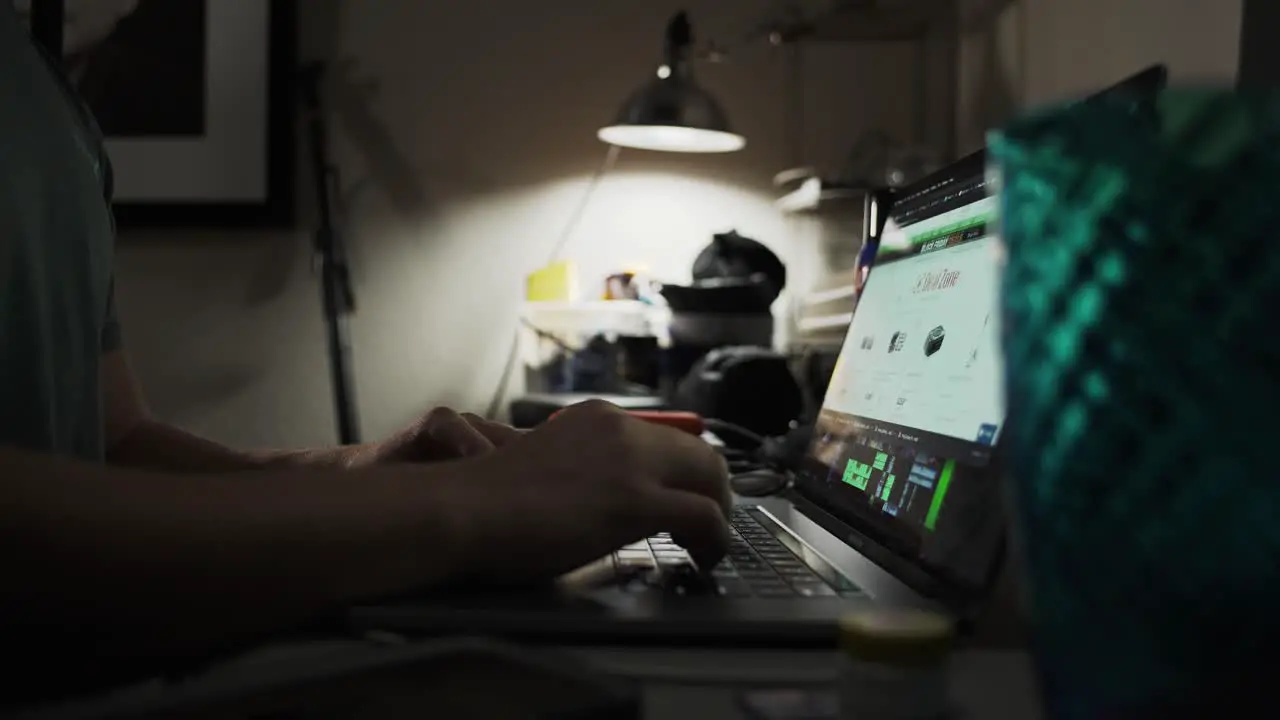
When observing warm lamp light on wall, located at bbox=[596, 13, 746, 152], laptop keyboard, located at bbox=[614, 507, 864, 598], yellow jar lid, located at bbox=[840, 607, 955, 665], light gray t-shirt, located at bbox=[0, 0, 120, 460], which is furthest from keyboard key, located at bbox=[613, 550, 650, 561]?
warm lamp light on wall, located at bbox=[596, 13, 746, 152]

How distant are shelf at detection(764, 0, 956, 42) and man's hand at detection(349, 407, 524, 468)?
1.67m

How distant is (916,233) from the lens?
0.77m

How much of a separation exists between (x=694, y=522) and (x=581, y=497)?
6 cm

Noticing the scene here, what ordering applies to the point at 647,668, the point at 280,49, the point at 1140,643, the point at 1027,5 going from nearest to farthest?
the point at 1140,643 → the point at 647,668 → the point at 1027,5 → the point at 280,49

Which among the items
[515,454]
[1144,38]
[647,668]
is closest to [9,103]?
[515,454]

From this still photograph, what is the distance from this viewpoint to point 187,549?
390mm

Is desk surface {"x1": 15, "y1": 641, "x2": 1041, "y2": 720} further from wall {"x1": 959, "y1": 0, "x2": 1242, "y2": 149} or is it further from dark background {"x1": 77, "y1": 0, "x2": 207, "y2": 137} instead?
Answer: dark background {"x1": 77, "y1": 0, "x2": 207, "y2": 137}

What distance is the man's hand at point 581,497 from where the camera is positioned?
449 millimetres

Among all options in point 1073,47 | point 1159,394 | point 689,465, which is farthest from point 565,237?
point 1159,394

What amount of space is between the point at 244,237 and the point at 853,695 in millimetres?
2197

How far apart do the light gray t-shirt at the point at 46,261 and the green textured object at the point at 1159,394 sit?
2.19 feet

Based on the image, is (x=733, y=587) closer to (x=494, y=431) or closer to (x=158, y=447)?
(x=494, y=431)

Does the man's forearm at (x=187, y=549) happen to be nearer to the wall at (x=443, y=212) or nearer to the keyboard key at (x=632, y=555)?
the keyboard key at (x=632, y=555)

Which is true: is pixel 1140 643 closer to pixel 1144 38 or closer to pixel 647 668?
pixel 647 668
